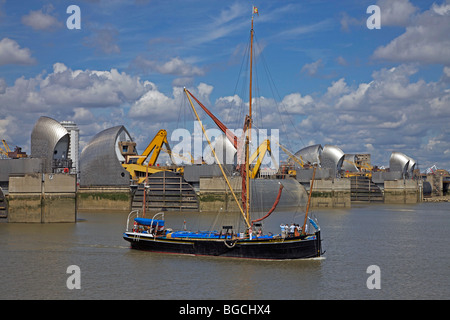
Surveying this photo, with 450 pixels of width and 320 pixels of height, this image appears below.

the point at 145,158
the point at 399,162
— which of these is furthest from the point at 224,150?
the point at 399,162

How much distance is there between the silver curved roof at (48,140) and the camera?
81375 millimetres

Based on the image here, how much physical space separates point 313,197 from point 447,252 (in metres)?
81.4

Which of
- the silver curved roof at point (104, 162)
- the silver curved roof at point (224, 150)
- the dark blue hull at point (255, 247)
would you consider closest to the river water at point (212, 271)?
the dark blue hull at point (255, 247)

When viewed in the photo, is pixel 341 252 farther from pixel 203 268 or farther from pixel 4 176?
pixel 4 176

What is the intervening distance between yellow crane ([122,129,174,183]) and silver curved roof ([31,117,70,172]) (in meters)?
31.8

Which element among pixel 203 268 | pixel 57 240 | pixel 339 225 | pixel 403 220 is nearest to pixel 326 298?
pixel 203 268

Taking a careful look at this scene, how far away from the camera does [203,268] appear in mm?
40500

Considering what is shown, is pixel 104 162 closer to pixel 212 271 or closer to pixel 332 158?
pixel 332 158

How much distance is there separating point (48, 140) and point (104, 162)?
30840mm

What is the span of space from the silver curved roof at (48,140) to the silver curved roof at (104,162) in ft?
90.5

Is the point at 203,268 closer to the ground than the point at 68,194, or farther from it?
closer to the ground

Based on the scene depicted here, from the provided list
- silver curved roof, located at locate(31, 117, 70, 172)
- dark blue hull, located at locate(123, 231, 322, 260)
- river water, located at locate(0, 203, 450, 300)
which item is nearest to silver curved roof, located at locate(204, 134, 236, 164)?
silver curved roof, located at locate(31, 117, 70, 172)

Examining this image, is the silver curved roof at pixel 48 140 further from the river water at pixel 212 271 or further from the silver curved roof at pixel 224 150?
the silver curved roof at pixel 224 150
